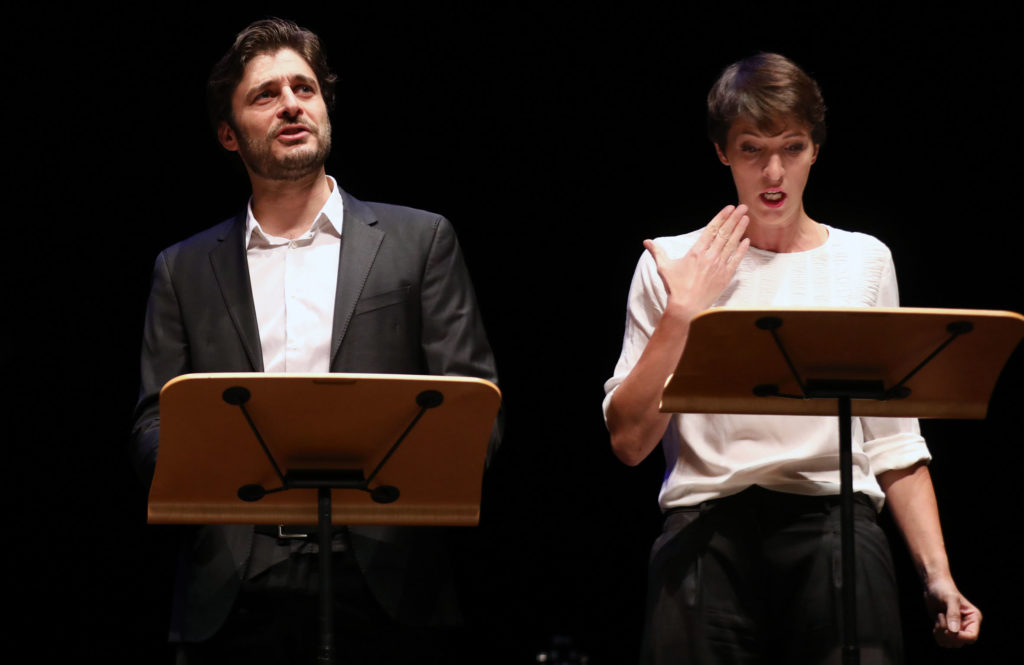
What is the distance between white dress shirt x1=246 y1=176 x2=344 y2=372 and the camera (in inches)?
123

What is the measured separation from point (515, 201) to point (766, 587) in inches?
79.1

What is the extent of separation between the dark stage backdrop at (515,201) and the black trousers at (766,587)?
1529 millimetres

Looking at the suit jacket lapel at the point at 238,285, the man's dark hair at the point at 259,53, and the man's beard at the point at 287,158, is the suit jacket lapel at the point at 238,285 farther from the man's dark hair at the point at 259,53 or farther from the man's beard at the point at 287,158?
the man's dark hair at the point at 259,53

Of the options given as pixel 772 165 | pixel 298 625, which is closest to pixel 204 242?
pixel 298 625

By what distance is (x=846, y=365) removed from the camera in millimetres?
2541

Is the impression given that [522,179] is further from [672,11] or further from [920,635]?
[920,635]

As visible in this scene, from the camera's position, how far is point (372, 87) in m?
4.56

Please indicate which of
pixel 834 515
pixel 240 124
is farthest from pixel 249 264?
pixel 834 515

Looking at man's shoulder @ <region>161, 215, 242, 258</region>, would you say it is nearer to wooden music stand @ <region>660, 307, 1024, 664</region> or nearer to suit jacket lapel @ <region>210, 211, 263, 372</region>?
suit jacket lapel @ <region>210, 211, 263, 372</region>

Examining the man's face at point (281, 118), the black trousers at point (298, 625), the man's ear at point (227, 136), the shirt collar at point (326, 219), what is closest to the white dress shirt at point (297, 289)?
the shirt collar at point (326, 219)

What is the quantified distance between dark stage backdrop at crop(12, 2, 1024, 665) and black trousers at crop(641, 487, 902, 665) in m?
1.53

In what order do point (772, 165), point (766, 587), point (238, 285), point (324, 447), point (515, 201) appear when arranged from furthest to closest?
point (515, 201) < point (238, 285) < point (772, 165) < point (766, 587) < point (324, 447)

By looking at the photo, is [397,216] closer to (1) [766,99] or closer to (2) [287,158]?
(2) [287,158]

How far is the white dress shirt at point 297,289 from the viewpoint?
312 centimetres
